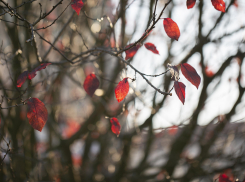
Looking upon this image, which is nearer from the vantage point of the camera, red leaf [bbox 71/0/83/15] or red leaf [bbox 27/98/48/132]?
red leaf [bbox 27/98/48/132]

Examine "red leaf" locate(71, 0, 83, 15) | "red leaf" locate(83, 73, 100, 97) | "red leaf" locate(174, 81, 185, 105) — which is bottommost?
"red leaf" locate(174, 81, 185, 105)

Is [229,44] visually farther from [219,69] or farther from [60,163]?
[60,163]

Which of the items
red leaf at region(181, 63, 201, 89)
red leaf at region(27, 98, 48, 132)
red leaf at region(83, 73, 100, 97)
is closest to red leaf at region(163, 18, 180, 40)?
red leaf at region(181, 63, 201, 89)

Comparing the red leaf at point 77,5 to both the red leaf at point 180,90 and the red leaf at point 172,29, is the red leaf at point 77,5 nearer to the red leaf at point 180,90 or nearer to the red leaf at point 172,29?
the red leaf at point 172,29

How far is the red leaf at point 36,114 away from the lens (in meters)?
0.86

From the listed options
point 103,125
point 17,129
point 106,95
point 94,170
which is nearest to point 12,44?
point 17,129

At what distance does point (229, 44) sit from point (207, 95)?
677mm

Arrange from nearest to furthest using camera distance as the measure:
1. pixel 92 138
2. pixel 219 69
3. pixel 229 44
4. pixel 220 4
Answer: pixel 220 4
pixel 219 69
pixel 229 44
pixel 92 138

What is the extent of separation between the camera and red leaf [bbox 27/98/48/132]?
34.0 inches

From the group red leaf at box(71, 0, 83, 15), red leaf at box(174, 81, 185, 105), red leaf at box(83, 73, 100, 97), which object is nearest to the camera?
red leaf at box(174, 81, 185, 105)

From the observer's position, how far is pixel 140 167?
2.38m

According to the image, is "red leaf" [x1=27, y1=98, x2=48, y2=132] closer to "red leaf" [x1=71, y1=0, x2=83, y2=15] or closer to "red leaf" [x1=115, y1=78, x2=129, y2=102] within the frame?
"red leaf" [x1=115, y1=78, x2=129, y2=102]

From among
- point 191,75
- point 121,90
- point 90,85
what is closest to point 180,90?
point 191,75

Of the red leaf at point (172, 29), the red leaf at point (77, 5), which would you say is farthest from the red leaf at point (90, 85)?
the red leaf at point (172, 29)
